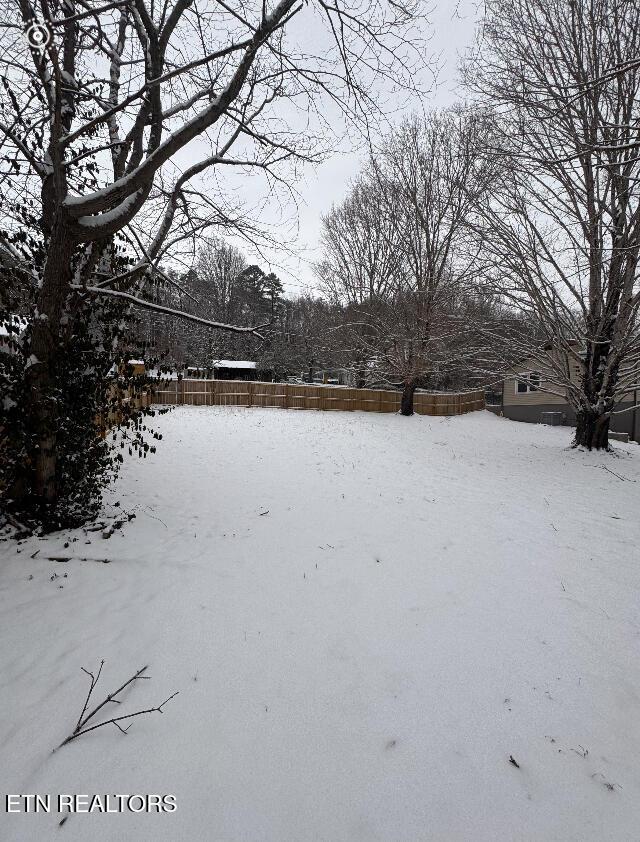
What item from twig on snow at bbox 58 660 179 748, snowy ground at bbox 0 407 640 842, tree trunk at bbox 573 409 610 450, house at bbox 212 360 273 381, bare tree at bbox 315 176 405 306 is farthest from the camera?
house at bbox 212 360 273 381

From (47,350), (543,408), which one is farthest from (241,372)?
(47,350)

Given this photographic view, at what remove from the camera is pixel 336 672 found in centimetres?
232

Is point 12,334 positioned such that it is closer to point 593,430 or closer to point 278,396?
point 593,430

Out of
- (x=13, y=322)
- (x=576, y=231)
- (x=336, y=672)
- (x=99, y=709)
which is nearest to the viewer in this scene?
(x=99, y=709)

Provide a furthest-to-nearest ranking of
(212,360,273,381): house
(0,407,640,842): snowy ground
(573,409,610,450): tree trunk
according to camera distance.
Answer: (212,360,273,381): house, (573,409,610,450): tree trunk, (0,407,640,842): snowy ground

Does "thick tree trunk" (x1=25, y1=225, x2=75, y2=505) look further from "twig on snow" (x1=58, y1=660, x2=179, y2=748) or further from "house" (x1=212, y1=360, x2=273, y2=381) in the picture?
"house" (x1=212, y1=360, x2=273, y2=381)

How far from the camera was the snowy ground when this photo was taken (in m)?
1.60

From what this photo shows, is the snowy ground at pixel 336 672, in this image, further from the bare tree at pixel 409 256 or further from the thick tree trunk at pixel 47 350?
the bare tree at pixel 409 256

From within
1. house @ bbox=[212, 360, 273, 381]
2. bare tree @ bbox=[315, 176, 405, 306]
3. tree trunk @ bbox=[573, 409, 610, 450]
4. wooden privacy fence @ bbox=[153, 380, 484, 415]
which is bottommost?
tree trunk @ bbox=[573, 409, 610, 450]

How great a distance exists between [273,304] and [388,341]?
25.1 meters

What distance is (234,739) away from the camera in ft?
6.17

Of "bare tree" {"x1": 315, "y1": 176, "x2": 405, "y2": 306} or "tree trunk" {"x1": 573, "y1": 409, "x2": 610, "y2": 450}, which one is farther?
"bare tree" {"x1": 315, "y1": 176, "x2": 405, "y2": 306}

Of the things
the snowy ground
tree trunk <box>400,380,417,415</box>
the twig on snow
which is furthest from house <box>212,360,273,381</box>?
the twig on snow

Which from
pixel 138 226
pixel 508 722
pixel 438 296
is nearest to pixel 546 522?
pixel 508 722
